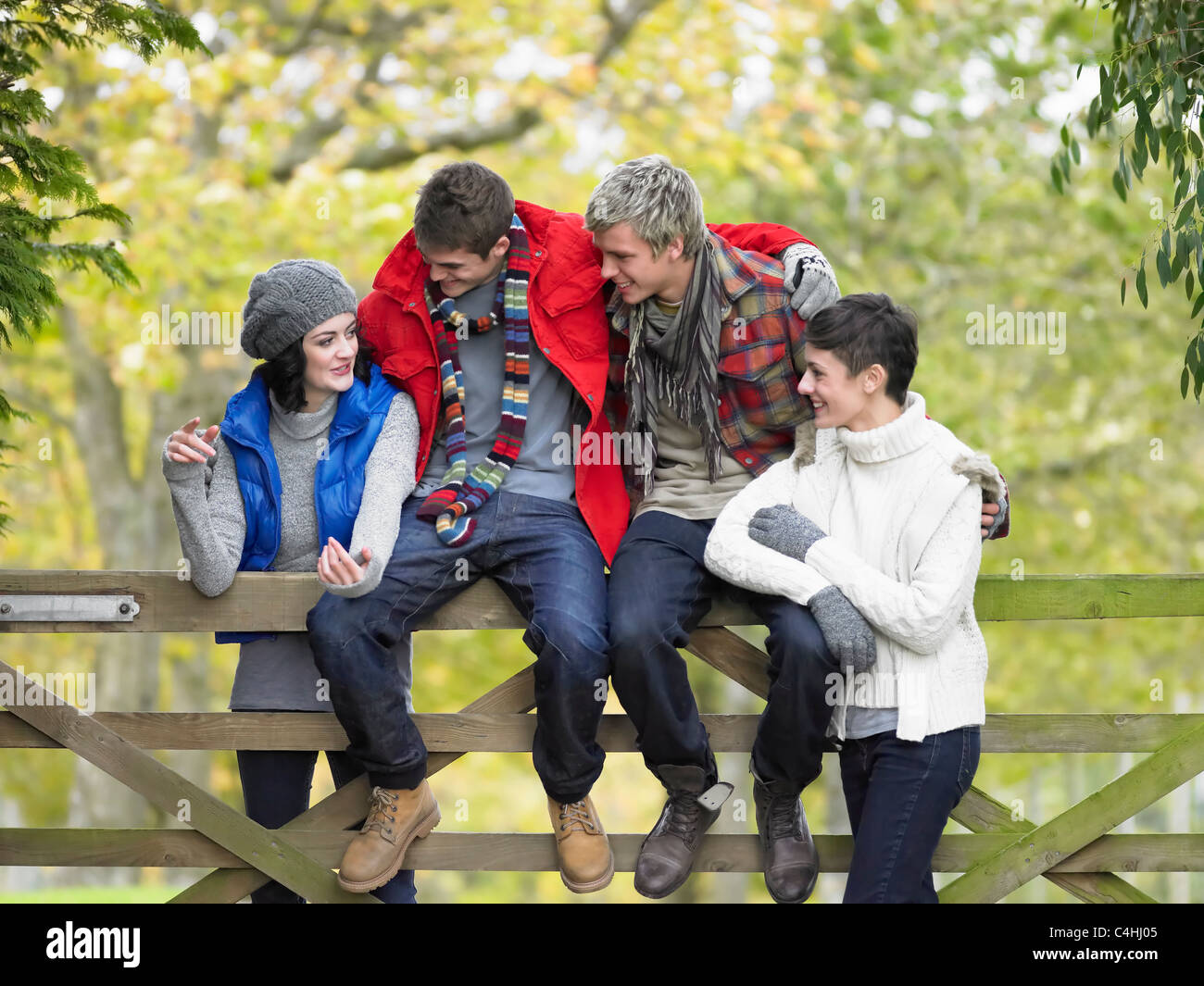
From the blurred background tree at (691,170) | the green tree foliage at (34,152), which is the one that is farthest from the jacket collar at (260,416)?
the blurred background tree at (691,170)

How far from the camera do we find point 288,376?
10.7 feet

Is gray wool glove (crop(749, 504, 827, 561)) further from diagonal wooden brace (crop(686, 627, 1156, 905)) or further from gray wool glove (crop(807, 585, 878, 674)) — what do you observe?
diagonal wooden brace (crop(686, 627, 1156, 905))

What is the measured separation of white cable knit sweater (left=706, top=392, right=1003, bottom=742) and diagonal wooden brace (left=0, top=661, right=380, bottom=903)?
1303 mm

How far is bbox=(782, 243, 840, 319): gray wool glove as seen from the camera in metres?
3.20

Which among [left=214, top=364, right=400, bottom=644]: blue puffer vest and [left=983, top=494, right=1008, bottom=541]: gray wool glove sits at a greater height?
[left=214, top=364, right=400, bottom=644]: blue puffer vest

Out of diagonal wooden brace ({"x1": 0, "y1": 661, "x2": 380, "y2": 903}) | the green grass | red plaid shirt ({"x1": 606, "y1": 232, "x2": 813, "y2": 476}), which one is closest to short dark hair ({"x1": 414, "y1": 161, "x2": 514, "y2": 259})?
red plaid shirt ({"x1": 606, "y1": 232, "x2": 813, "y2": 476})

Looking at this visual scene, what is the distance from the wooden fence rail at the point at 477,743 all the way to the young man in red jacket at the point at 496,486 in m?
0.12

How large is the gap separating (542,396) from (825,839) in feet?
4.48

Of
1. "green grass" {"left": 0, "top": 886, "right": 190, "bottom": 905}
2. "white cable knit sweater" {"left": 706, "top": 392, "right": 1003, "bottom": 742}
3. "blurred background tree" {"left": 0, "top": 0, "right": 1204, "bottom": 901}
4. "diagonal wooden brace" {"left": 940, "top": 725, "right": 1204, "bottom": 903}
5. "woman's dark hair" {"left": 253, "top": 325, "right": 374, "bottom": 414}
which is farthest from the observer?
"blurred background tree" {"left": 0, "top": 0, "right": 1204, "bottom": 901}

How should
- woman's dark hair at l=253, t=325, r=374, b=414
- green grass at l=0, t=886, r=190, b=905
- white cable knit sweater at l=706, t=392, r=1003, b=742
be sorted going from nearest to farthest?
1. white cable knit sweater at l=706, t=392, r=1003, b=742
2. woman's dark hair at l=253, t=325, r=374, b=414
3. green grass at l=0, t=886, r=190, b=905

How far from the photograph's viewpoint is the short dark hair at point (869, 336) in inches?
118

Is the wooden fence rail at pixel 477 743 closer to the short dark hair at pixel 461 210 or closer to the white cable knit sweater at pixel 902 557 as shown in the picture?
the white cable knit sweater at pixel 902 557

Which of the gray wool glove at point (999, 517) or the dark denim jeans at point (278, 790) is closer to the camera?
the gray wool glove at point (999, 517)

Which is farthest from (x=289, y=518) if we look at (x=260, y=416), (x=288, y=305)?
(x=288, y=305)
